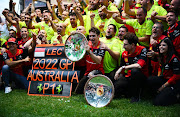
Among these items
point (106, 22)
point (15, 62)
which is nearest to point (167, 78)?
point (106, 22)

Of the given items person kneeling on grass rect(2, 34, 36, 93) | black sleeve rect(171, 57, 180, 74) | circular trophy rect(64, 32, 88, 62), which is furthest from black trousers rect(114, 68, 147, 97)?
person kneeling on grass rect(2, 34, 36, 93)

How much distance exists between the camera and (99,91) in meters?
4.16

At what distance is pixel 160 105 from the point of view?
4117 mm

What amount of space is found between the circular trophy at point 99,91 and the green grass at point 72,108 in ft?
Answer: 0.44

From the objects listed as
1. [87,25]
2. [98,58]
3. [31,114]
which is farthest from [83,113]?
[87,25]

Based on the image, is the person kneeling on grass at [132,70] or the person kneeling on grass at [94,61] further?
the person kneeling on grass at [94,61]

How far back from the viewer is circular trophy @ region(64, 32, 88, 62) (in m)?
4.46

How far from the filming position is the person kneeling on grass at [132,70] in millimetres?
4457

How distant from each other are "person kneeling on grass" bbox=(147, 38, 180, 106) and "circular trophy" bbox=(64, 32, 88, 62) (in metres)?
1.57

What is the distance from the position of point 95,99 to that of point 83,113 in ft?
1.85

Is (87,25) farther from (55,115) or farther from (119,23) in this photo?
(55,115)

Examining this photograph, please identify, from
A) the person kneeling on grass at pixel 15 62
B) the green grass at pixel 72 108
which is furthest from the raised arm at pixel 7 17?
the green grass at pixel 72 108

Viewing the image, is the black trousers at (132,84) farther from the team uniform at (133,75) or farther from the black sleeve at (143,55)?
the black sleeve at (143,55)

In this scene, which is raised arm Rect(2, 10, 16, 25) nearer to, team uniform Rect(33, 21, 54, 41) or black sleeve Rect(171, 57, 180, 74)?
team uniform Rect(33, 21, 54, 41)
